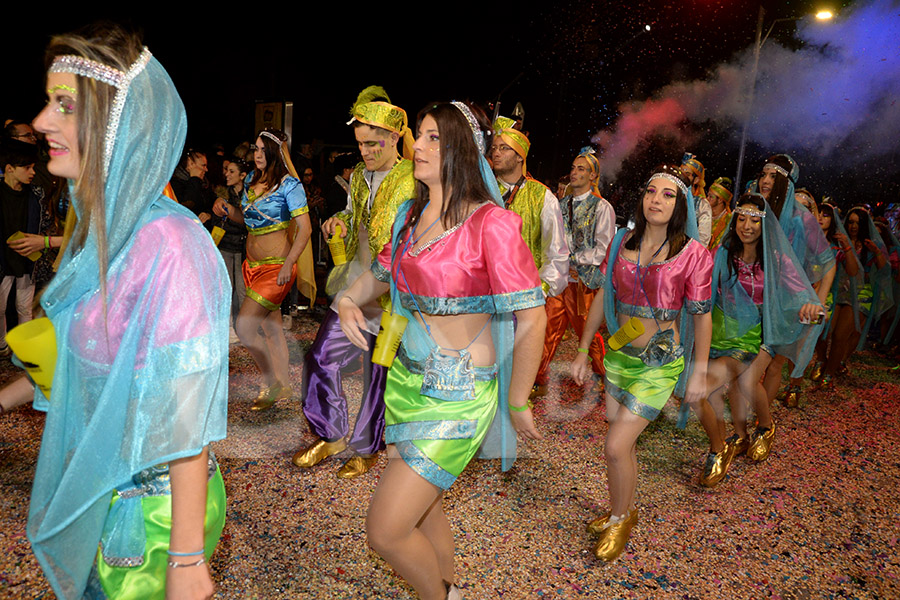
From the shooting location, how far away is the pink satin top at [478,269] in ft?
7.03

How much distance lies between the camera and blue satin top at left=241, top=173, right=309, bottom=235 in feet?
15.9

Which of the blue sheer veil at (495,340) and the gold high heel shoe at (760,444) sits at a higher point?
the blue sheer veil at (495,340)

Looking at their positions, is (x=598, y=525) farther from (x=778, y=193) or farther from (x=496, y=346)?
(x=778, y=193)

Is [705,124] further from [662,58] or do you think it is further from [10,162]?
[10,162]

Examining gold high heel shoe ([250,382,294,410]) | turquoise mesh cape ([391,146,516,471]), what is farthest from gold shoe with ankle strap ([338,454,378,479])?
turquoise mesh cape ([391,146,516,471])

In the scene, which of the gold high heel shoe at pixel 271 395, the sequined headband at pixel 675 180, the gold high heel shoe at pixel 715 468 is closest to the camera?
the sequined headband at pixel 675 180

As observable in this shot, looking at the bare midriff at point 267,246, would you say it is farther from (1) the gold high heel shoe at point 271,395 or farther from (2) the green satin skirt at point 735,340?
(2) the green satin skirt at point 735,340

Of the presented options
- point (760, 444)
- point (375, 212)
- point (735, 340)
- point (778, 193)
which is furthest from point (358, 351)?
point (778, 193)

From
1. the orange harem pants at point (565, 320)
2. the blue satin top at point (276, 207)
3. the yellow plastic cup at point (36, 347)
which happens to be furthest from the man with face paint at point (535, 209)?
the yellow plastic cup at point (36, 347)

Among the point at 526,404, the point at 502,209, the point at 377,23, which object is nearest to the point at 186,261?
the point at 502,209

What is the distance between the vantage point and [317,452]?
411 centimetres

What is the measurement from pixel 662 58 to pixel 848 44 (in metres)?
4.04

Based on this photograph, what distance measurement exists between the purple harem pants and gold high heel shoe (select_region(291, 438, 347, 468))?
56 millimetres

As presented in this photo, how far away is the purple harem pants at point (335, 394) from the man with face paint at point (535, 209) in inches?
60.8
